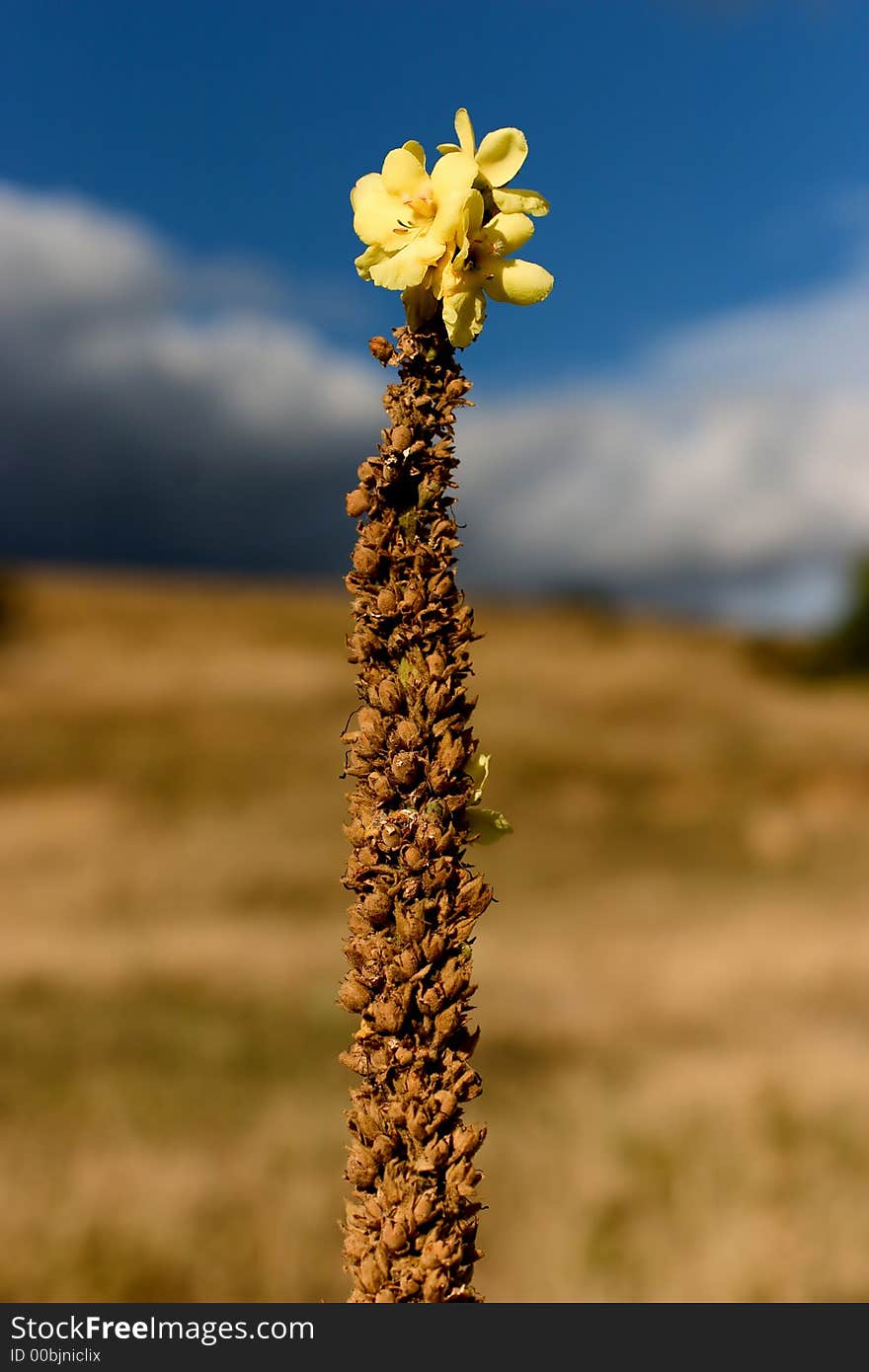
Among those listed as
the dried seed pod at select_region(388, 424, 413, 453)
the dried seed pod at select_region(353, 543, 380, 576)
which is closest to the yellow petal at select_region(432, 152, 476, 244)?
the dried seed pod at select_region(388, 424, 413, 453)

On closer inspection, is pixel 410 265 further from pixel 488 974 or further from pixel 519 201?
pixel 488 974

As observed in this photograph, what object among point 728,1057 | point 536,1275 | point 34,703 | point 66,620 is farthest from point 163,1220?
point 66,620

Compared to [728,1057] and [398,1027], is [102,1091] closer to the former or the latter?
[728,1057]

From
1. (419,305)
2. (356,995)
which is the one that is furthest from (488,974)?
(419,305)

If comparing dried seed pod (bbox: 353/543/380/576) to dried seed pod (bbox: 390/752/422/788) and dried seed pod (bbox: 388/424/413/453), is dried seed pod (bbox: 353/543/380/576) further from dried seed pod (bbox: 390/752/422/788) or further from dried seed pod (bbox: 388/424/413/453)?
dried seed pod (bbox: 390/752/422/788)

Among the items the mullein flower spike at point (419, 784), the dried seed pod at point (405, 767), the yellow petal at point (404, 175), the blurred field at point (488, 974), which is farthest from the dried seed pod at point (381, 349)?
the blurred field at point (488, 974)

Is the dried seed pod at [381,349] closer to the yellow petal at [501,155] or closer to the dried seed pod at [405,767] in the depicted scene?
the yellow petal at [501,155]
